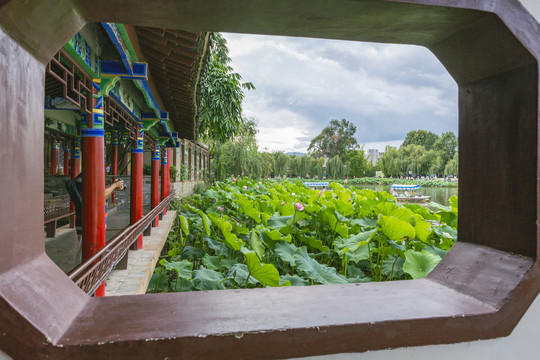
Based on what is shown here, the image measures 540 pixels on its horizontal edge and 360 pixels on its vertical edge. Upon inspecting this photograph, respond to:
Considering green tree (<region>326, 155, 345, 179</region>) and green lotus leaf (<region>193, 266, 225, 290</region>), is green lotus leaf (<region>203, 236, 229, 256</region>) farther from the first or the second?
green tree (<region>326, 155, 345, 179</region>)

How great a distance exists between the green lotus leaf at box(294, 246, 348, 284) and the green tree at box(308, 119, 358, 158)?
62.1 metres

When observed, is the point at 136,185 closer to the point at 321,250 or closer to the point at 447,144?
the point at 321,250

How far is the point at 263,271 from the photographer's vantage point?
1.50 metres

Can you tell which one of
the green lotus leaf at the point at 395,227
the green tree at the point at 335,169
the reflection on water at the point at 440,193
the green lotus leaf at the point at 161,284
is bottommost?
the reflection on water at the point at 440,193

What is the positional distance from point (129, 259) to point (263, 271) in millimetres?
3133

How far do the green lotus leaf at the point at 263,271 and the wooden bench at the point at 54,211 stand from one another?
4.54 metres

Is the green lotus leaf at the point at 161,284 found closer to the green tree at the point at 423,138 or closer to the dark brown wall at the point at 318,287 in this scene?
the dark brown wall at the point at 318,287

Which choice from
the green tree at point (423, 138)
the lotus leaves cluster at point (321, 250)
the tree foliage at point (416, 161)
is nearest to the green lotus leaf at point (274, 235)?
the lotus leaves cluster at point (321, 250)

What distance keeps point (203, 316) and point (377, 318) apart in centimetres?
42

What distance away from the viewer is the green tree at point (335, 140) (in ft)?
208

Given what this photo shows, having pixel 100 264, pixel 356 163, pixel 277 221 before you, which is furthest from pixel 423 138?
pixel 100 264

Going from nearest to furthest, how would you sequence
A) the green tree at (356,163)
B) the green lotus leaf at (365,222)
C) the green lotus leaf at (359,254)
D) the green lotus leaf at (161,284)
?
the green lotus leaf at (359,254)
the green lotus leaf at (365,222)
the green lotus leaf at (161,284)
the green tree at (356,163)

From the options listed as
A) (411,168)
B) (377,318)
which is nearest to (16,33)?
(377,318)

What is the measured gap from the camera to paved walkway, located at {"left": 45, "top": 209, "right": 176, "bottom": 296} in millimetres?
3154
